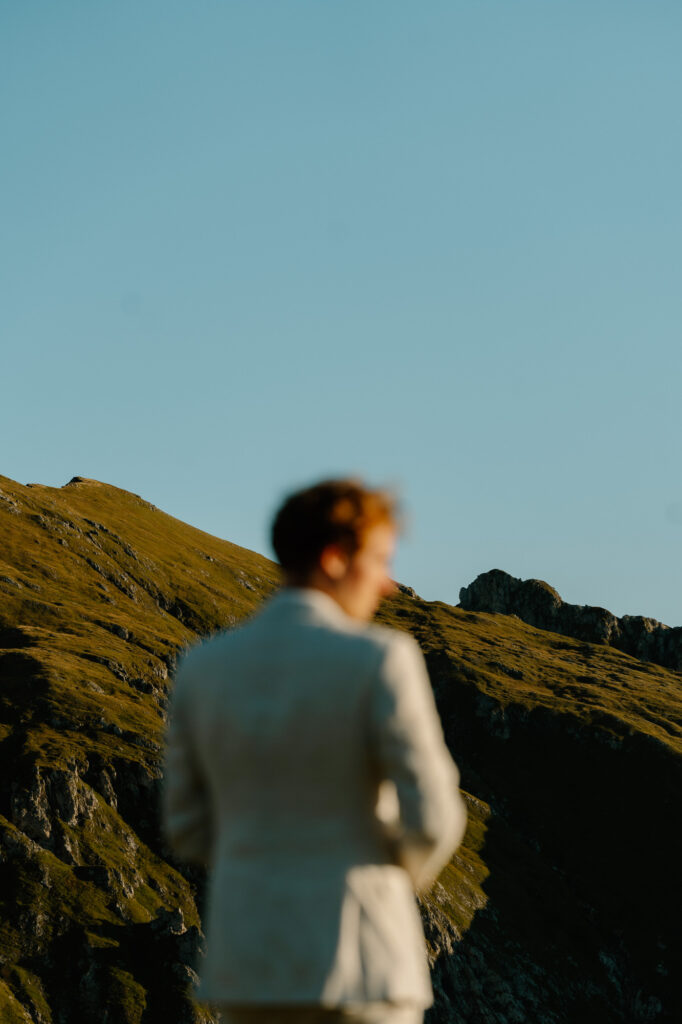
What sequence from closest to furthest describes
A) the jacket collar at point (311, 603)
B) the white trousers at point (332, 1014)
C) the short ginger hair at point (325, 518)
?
the white trousers at point (332, 1014) → the jacket collar at point (311, 603) → the short ginger hair at point (325, 518)

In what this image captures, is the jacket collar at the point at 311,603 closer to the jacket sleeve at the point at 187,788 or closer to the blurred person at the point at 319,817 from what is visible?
the blurred person at the point at 319,817

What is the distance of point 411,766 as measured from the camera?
5793 mm

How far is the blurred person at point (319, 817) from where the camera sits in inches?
225

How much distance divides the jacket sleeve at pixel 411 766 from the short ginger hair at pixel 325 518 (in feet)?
2.67

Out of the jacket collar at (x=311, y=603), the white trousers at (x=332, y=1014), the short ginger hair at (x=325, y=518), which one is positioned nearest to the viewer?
the white trousers at (x=332, y=1014)

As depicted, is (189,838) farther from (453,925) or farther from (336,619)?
(453,925)

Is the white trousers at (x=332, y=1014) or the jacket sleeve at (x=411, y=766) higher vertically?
the jacket sleeve at (x=411, y=766)

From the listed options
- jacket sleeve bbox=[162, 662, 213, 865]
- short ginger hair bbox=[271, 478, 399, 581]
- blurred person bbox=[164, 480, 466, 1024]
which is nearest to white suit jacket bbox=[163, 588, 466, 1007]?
blurred person bbox=[164, 480, 466, 1024]

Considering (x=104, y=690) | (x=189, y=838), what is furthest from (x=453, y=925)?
(x=189, y=838)

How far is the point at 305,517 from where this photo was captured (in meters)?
6.46

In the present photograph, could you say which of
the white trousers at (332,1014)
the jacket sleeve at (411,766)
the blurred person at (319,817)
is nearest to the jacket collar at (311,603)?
the blurred person at (319,817)

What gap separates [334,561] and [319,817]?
1357mm

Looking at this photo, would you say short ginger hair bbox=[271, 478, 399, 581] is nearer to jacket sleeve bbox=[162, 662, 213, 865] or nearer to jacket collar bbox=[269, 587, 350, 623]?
jacket collar bbox=[269, 587, 350, 623]

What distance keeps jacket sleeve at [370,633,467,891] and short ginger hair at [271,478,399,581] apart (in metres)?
0.81
